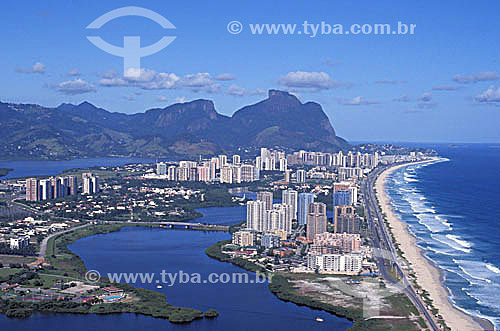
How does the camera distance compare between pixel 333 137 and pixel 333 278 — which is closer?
pixel 333 278

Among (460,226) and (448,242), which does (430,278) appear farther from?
Answer: (460,226)

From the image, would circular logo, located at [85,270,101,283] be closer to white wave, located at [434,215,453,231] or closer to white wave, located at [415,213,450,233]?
white wave, located at [415,213,450,233]

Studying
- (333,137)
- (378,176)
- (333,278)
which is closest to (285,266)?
(333,278)

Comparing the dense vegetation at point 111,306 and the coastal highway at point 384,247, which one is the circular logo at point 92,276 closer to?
the dense vegetation at point 111,306

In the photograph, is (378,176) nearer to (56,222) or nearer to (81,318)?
(56,222)

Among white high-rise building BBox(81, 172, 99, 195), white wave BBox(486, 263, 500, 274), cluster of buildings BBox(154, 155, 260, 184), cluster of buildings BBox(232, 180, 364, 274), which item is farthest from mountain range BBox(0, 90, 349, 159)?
white wave BBox(486, 263, 500, 274)

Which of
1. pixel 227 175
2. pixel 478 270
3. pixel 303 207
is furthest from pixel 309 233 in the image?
pixel 227 175
